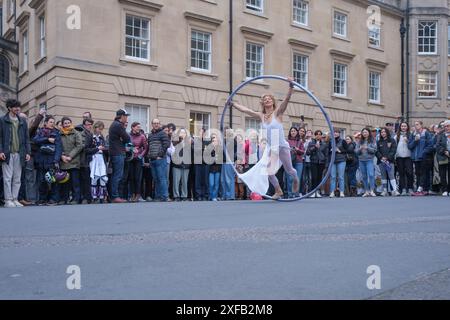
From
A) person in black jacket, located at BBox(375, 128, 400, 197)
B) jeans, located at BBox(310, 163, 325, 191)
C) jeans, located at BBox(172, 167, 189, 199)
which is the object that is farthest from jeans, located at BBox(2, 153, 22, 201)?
person in black jacket, located at BBox(375, 128, 400, 197)

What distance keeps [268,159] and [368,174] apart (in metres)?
7.38

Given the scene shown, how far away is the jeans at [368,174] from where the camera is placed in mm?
20966

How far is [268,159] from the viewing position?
1473 cm

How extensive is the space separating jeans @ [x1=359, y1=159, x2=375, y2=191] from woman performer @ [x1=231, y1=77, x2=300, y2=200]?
6.70 metres

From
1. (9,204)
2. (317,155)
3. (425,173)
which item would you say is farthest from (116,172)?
(425,173)

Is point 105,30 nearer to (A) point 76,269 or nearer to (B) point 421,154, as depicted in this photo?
(B) point 421,154

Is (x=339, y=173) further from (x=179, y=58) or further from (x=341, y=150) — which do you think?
(x=179, y=58)

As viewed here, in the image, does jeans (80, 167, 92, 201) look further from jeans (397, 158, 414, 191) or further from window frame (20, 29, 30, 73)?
window frame (20, 29, 30, 73)

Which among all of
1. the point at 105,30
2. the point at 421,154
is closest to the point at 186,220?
the point at 421,154

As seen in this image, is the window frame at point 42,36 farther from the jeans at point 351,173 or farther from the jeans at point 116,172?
the jeans at point 351,173

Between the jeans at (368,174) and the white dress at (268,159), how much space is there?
6948mm

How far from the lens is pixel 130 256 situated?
635 centimetres

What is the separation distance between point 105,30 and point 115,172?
1266 cm

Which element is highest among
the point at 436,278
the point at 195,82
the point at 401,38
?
the point at 401,38
